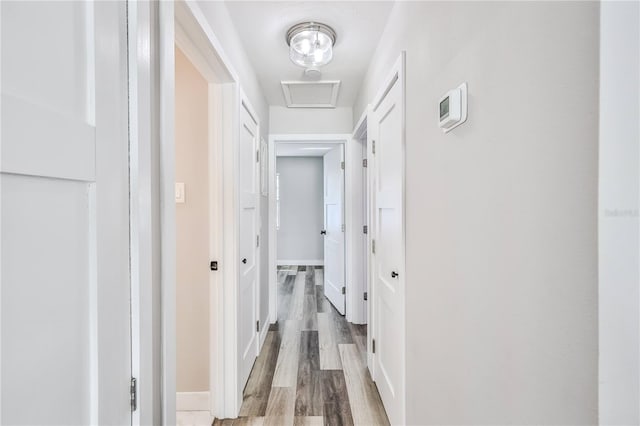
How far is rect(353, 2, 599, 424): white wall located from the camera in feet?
1.76

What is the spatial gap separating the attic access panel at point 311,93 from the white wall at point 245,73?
10.2 inches

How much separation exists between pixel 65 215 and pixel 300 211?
640cm

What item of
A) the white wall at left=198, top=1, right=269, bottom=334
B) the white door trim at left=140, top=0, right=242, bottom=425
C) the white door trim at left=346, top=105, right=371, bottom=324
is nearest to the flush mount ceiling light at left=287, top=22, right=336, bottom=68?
the white wall at left=198, top=1, right=269, bottom=334

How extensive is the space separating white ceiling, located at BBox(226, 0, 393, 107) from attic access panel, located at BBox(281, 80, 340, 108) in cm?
7

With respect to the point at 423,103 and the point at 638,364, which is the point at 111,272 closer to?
the point at 638,364

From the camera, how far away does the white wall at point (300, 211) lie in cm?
689

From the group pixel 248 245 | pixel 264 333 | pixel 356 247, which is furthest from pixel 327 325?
pixel 248 245

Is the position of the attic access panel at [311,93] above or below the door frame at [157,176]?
above

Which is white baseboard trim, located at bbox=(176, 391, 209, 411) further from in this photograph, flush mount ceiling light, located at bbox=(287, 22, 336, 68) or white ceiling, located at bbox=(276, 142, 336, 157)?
white ceiling, located at bbox=(276, 142, 336, 157)

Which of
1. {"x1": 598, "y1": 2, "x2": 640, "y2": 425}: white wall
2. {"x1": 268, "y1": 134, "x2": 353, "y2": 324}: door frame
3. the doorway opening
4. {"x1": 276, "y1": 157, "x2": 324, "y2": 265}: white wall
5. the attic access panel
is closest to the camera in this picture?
{"x1": 598, "y1": 2, "x2": 640, "y2": 425}: white wall

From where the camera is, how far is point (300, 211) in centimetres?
698

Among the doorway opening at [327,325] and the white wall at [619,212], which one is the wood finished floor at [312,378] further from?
the white wall at [619,212]

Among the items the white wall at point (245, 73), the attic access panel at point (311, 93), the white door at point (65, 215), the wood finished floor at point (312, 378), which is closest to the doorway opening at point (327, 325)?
the wood finished floor at point (312, 378)

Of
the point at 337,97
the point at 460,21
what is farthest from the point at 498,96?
the point at 337,97
